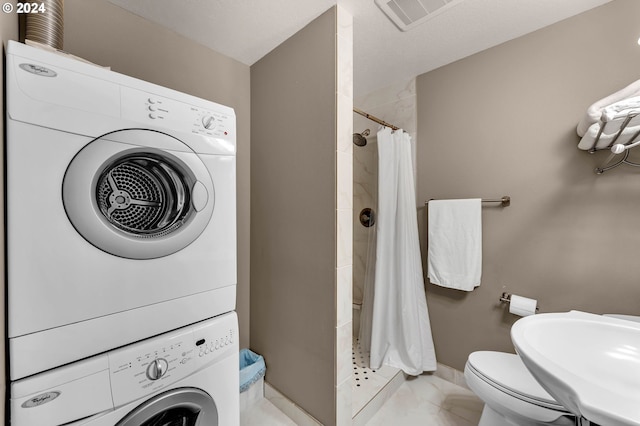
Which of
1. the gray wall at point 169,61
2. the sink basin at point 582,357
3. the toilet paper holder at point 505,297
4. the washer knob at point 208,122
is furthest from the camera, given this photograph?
the toilet paper holder at point 505,297

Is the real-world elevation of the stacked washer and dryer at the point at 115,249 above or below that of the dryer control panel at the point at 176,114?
below

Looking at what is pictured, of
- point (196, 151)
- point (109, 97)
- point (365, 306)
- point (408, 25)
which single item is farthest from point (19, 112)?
point (365, 306)

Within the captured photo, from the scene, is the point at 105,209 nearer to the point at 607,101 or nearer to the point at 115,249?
the point at 115,249

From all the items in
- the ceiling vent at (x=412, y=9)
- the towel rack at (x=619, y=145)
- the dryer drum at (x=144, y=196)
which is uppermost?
the ceiling vent at (x=412, y=9)

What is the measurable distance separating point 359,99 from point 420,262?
143cm

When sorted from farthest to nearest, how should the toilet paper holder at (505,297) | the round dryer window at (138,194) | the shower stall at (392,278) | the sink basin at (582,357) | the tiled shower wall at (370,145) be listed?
the tiled shower wall at (370,145) < the shower stall at (392,278) < the toilet paper holder at (505,297) < the round dryer window at (138,194) < the sink basin at (582,357)

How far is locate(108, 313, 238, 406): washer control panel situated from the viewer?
2.29 feet

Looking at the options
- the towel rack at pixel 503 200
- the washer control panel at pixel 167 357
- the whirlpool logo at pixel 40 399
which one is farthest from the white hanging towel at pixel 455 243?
the whirlpool logo at pixel 40 399

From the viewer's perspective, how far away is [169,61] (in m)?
1.38

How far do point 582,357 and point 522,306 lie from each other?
65 centimetres

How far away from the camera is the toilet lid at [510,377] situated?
958 millimetres

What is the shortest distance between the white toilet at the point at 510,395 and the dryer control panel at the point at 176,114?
1.47 metres

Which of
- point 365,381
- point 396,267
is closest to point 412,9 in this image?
point 396,267

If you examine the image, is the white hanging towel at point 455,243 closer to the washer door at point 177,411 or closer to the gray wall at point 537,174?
the gray wall at point 537,174
